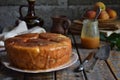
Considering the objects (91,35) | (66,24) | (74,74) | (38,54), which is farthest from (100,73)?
(66,24)

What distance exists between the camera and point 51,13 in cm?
192

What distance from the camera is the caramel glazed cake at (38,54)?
95 centimetres

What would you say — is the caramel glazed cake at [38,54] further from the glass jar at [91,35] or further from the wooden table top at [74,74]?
the glass jar at [91,35]

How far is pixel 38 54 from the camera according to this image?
0.95m

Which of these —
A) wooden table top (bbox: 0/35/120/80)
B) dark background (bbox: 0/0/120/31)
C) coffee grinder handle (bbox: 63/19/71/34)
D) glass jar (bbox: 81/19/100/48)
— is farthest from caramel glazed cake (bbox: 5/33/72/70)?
dark background (bbox: 0/0/120/31)

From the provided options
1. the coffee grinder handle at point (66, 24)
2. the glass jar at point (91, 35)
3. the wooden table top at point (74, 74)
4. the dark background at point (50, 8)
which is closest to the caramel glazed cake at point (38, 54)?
the wooden table top at point (74, 74)

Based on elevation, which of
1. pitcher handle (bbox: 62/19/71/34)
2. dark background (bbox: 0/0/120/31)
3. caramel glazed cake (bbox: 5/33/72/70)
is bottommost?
dark background (bbox: 0/0/120/31)

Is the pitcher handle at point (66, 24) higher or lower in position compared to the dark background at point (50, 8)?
higher

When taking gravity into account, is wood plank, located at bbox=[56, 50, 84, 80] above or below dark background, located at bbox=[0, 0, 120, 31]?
above

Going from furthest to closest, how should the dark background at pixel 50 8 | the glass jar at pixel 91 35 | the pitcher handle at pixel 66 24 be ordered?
the dark background at pixel 50 8, the pitcher handle at pixel 66 24, the glass jar at pixel 91 35

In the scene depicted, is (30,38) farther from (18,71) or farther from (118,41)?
(118,41)

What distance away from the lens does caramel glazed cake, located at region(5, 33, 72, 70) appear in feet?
3.11

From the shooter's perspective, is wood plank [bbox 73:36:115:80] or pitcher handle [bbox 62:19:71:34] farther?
pitcher handle [bbox 62:19:71:34]

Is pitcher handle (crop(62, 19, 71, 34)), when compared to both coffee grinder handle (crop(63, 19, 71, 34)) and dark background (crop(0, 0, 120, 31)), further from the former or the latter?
dark background (crop(0, 0, 120, 31))
